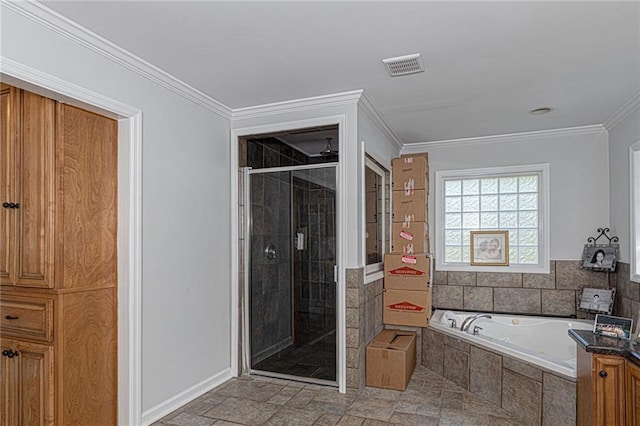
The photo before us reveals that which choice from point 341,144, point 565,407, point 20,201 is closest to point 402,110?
point 341,144

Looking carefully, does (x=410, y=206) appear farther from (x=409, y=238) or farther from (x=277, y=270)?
(x=277, y=270)

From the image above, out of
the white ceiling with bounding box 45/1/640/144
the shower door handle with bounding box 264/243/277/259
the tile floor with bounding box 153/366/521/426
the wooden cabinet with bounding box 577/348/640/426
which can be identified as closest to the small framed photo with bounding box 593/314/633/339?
the wooden cabinet with bounding box 577/348/640/426

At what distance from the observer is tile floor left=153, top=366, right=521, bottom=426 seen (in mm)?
2980

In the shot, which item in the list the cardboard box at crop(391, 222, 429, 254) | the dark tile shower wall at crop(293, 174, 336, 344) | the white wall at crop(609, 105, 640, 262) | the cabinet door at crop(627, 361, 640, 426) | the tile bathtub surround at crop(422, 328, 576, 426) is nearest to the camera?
the cabinet door at crop(627, 361, 640, 426)

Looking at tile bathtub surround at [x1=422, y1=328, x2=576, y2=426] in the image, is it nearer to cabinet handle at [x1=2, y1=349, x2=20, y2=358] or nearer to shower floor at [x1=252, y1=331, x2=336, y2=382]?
shower floor at [x1=252, y1=331, x2=336, y2=382]

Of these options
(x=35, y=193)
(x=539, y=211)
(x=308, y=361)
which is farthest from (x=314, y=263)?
(x=539, y=211)

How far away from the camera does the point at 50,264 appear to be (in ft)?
8.05

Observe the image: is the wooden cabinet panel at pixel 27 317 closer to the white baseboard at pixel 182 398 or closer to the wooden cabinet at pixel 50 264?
the wooden cabinet at pixel 50 264

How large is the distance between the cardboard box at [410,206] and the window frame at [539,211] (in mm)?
741

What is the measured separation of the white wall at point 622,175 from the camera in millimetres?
3849

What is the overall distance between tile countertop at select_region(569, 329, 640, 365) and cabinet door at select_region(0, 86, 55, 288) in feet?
9.92

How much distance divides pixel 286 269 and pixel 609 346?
2527 millimetres

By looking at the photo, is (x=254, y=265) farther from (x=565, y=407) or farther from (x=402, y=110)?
(x=565, y=407)

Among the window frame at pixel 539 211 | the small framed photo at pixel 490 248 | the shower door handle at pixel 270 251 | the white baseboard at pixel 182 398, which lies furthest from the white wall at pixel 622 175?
the white baseboard at pixel 182 398
